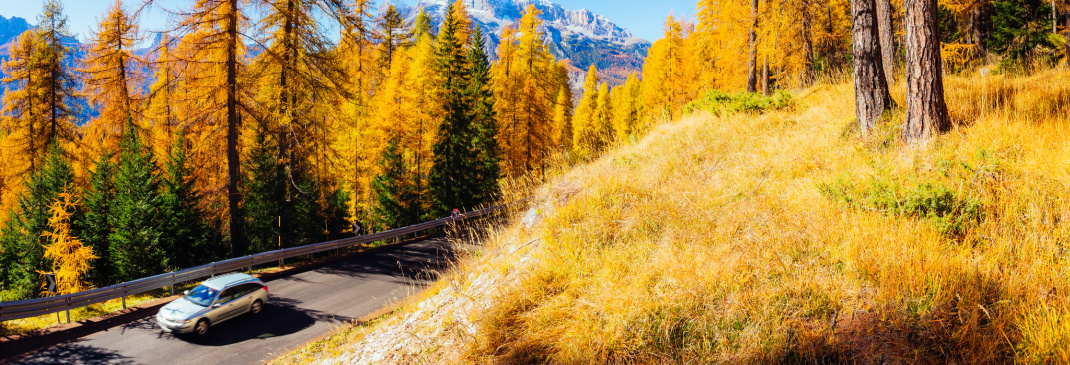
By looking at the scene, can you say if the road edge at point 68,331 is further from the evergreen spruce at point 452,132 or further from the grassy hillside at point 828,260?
the evergreen spruce at point 452,132

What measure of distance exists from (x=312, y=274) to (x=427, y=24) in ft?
99.8

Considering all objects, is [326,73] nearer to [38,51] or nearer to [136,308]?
[136,308]

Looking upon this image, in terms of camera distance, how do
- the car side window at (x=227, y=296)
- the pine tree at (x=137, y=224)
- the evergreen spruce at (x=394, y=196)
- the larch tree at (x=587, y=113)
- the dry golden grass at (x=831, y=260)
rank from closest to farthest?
1. the dry golden grass at (x=831, y=260)
2. the car side window at (x=227, y=296)
3. the pine tree at (x=137, y=224)
4. the evergreen spruce at (x=394, y=196)
5. the larch tree at (x=587, y=113)

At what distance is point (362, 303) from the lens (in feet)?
41.1

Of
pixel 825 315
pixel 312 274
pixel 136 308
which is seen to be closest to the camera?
pixel 825 315

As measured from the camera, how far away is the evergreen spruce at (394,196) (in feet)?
79.6

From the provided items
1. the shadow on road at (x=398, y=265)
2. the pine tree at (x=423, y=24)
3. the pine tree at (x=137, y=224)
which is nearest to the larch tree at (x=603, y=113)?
the pine tree at (x=423, y=24)

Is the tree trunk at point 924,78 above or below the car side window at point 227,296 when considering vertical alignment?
above

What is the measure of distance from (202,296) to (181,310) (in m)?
0.56

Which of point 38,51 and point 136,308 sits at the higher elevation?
point 38,51

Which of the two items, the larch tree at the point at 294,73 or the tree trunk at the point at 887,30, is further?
the larch tree at the point at 294,73

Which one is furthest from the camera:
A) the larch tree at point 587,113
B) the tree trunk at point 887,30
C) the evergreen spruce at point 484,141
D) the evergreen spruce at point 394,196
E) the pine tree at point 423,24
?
the larch tree at point 587,113

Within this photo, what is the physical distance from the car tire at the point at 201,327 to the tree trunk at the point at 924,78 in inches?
590

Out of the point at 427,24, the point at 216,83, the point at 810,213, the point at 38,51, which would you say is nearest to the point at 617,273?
the point at 810,213
